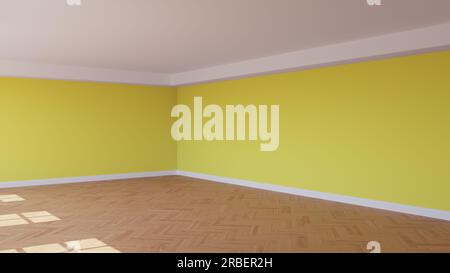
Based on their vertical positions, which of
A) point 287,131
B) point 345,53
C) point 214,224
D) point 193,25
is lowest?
point 214,224

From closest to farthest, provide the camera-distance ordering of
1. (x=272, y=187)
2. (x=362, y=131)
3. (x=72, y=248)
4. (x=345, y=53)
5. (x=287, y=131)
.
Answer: (x=72, y=248), (x=345, y=53), (x=362, y=131), (x=287, y=131), (x=272, y=187)

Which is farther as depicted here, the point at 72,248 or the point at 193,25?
the point at 193,25

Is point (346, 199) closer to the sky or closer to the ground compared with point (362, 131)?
closer to the ground

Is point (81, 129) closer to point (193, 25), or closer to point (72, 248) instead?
point (193, 25)

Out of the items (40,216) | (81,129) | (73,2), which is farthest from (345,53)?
(81,129)

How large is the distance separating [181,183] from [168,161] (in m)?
1.30

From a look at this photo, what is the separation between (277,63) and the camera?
19.6 feet

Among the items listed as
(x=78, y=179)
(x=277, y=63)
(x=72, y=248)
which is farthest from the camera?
(x=78, y=179)

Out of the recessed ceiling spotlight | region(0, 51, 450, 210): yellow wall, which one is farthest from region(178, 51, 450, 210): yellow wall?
the recessed ceiling spotlight

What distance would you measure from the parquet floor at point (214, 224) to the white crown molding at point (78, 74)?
1932 millimetres

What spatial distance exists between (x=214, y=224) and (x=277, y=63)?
282 centimetres

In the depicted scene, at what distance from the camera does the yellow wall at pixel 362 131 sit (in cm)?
451

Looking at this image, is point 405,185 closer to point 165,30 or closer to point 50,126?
point 165,30

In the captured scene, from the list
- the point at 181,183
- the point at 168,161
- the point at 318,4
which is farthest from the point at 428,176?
the point at 168,161
